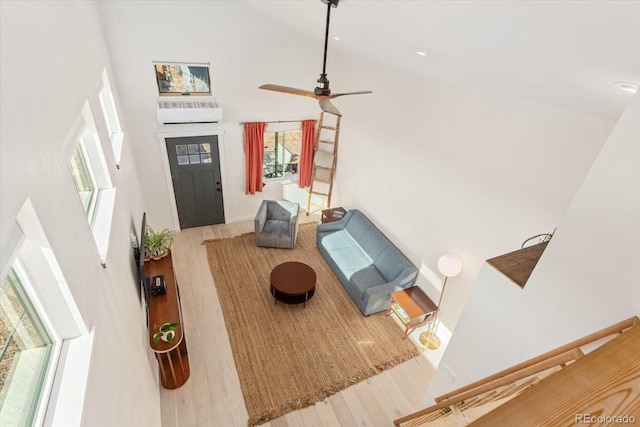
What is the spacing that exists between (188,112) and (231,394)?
167 inches

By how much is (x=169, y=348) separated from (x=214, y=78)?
4309mm

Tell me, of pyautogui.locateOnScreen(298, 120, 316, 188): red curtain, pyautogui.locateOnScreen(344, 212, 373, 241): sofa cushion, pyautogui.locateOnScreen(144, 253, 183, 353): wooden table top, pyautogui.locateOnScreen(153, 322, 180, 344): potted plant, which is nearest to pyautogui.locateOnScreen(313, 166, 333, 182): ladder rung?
pyautogui.locateOnScreen(298, 120, 316, 188): red curtain

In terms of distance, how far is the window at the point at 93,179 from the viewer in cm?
238

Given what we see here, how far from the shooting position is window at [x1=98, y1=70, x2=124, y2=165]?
12.8 feet

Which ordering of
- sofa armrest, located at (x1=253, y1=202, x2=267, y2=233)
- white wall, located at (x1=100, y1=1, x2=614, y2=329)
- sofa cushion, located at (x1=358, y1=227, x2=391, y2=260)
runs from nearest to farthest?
1. white wall, located at (x1=100, y1=1, x2=614, y2=329)
2. sofa cushion, located at (x1=358, y1=227, x2=391, y2=260)
3. sofa armrest, located at (x1=253, y1=202, x2=267, y2=233)

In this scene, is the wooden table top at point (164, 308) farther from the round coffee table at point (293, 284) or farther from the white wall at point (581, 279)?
the white wall at point (581, 279)

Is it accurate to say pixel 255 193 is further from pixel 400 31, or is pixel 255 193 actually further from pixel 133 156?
pixel 400 31

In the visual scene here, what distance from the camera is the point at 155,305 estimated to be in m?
3.73

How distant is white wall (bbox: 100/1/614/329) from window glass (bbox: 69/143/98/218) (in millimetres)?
3065

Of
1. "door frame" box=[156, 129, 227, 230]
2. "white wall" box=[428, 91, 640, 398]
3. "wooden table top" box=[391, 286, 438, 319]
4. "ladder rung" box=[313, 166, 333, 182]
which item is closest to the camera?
"white wall" box=[428, 91, 640, 398]

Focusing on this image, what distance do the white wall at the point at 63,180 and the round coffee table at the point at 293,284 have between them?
87.1 inches

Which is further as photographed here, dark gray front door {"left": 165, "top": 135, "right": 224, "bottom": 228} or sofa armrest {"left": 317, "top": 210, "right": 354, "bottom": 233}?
sofa armrest {"left": 317, "top": 210, "right": 354, "bottom": 233}

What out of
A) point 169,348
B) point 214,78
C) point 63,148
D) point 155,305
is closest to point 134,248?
point 155,305

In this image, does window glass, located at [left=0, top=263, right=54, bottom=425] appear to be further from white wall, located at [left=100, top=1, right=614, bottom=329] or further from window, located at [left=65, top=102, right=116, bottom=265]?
white wall, located at [left=100, top=1, right=614, bottom=329]
